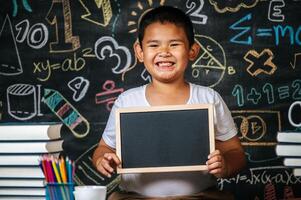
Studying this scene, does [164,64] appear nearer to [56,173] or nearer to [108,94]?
[56,173]

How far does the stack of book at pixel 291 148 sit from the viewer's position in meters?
2.75

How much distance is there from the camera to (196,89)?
2.37 metres

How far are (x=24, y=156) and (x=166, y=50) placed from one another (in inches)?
25.6

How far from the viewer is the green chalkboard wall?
3273 mm

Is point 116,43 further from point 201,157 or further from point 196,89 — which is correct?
point 201,157

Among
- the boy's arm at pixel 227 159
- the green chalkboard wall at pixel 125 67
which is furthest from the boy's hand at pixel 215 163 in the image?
the green chalkboard wall at pixel 125 67

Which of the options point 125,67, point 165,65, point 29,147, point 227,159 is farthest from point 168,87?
point 125,67

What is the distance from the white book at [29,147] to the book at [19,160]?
0.06 ft

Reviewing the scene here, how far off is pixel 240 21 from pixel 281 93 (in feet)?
1.48

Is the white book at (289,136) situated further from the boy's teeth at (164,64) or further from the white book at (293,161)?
Answer: the boy's teeth at (164,64)

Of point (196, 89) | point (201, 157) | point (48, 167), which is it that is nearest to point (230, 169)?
point (201, 157)

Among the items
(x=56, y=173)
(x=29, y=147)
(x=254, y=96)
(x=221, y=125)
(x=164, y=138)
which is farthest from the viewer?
(x=254, y=96)

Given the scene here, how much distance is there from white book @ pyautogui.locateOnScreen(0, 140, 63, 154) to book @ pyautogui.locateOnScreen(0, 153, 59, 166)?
0.02 m

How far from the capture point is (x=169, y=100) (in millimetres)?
2330
